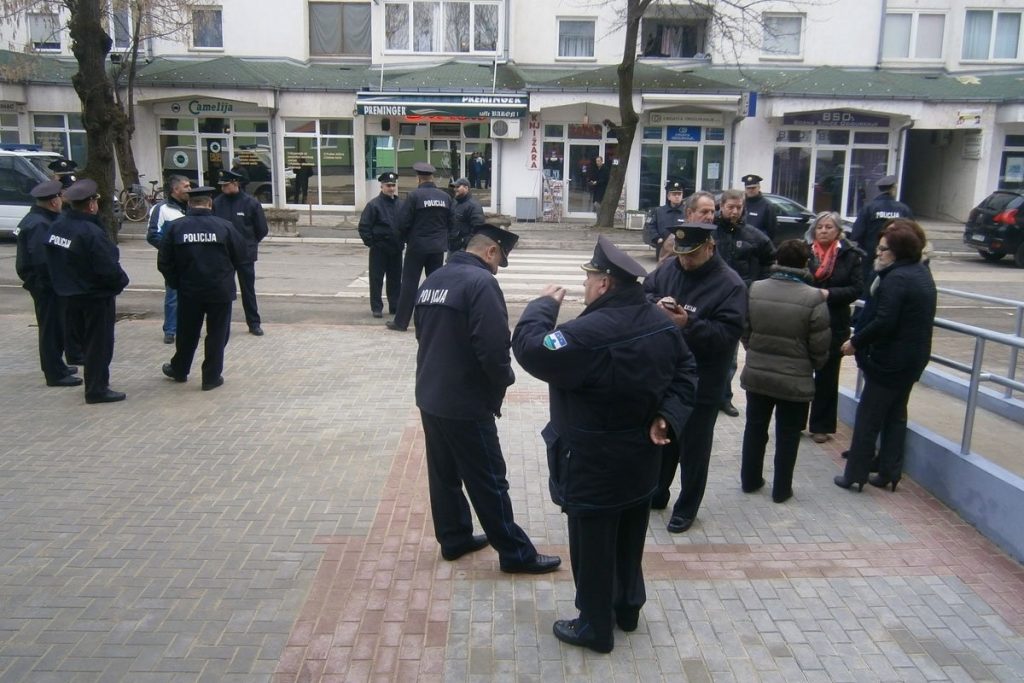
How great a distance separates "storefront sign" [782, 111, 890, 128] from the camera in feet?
88.3

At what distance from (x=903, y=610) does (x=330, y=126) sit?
2670 centimetres

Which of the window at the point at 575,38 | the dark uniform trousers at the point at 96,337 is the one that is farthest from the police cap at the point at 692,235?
the window at the point at 575,38

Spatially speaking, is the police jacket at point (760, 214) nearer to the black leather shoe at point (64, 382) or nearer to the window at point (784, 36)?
the black leather shoe at point (64, 382)

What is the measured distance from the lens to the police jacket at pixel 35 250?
8109mm

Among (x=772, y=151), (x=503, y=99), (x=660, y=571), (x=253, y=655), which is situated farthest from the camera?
(x=772, y=151)

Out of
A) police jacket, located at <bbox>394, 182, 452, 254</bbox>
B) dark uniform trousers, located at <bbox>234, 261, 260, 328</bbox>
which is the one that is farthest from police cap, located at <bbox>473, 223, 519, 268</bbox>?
dark uniform trousers, located at <bbox>234, 261, 260, 328</bbox>

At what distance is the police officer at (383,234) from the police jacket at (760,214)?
14.2ft

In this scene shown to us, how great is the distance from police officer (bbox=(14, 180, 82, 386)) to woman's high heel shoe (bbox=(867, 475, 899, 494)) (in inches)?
276

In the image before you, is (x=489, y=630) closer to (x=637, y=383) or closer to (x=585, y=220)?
(x=637, y=383)

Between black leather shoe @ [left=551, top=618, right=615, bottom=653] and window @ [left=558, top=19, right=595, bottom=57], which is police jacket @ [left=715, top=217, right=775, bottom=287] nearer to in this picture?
black leather shoe @ [left=551, top=618, right=615, bottom=653]

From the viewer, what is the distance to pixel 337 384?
27.7 feet

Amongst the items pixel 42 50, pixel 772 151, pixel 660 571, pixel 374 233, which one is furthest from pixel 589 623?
pixel 42 50

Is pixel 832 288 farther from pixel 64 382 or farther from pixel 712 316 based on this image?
pixel 64 382

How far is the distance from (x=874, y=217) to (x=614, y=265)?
7694 mm
